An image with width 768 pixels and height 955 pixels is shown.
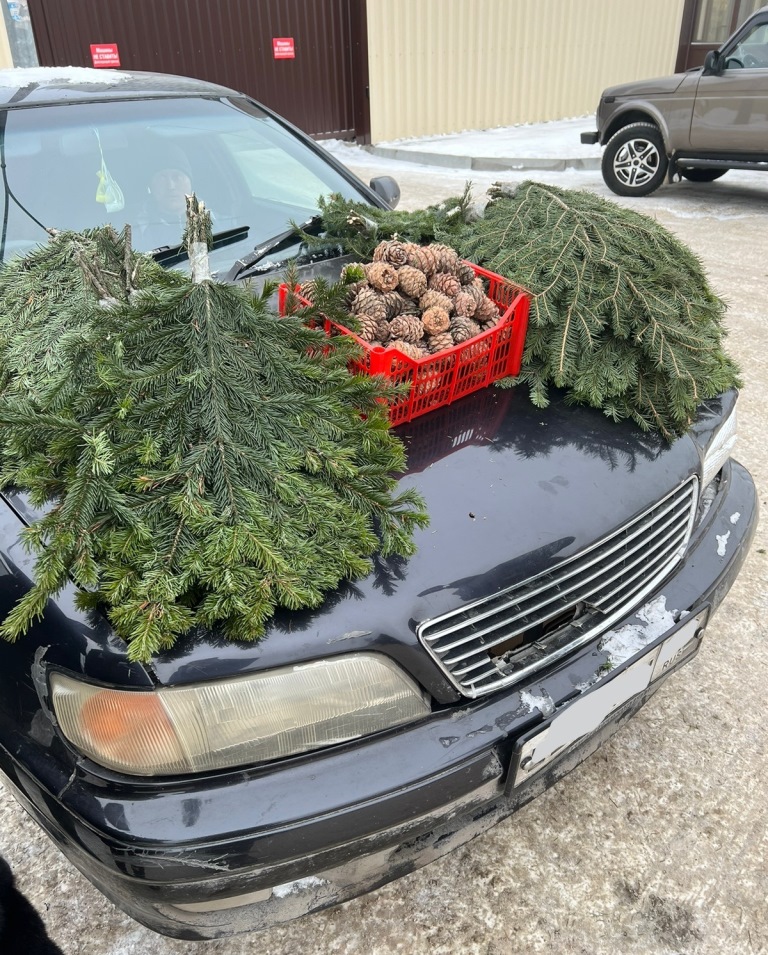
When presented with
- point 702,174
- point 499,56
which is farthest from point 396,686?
point 499,56

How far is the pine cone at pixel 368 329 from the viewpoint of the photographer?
190 centimetres

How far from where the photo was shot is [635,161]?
8.61 metres

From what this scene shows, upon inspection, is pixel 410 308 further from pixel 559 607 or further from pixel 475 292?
pixel 559 607

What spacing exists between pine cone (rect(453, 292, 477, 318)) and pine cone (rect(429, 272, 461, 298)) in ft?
0.15

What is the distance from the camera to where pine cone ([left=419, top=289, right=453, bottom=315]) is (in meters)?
2.03

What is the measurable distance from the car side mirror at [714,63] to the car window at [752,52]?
0.08 meters

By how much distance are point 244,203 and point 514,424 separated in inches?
64.5

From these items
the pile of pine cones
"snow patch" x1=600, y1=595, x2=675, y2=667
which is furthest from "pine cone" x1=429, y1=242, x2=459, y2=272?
"snow patch" x1=600, y1=595, x2=675, y2=667

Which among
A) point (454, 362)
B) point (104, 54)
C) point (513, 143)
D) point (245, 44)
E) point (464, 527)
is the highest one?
point (245, 44)

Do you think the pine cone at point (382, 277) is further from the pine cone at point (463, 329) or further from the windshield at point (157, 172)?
the windshield at point (157, 172)

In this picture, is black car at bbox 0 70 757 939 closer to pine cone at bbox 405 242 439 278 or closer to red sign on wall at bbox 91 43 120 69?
pine cone at bbox 405 242 439 278

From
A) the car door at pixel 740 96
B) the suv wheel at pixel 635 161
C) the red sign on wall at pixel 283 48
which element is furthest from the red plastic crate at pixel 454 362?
the red sign on wall at pixel 283 48

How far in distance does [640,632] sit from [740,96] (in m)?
7.83

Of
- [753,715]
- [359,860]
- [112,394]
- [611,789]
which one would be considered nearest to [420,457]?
[112,394]
